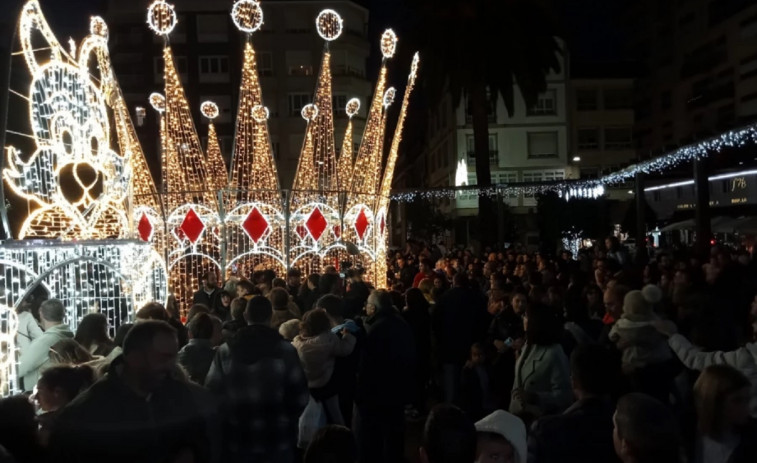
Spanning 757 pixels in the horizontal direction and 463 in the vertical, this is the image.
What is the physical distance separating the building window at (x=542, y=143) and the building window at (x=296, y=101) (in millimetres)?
14006

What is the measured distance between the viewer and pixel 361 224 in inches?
632

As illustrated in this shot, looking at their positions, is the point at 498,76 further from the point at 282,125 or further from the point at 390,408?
the point at 282,125

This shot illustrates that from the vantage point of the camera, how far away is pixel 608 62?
182 ft

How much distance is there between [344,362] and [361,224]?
9.25m

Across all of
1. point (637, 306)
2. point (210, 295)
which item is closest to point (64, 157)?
point (210, 295)

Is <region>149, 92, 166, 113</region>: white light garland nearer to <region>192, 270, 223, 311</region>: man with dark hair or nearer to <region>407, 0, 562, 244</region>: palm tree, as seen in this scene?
<region>192, 270, 223, 311</region>: man with dark hair

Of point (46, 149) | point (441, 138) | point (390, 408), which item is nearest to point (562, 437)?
point (390, 408)

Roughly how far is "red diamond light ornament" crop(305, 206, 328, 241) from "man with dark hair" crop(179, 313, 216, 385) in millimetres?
8665

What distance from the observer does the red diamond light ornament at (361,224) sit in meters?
15.9

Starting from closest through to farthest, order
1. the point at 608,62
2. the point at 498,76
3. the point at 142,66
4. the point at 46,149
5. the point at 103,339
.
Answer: the point at 103,339 < the point at 46,149 < the point at 498,76 < the point at 142,66 < the point at 608,62

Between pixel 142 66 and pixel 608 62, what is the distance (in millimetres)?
31459

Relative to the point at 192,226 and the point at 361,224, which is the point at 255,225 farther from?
the point at 361,224

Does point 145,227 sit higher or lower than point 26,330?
higher

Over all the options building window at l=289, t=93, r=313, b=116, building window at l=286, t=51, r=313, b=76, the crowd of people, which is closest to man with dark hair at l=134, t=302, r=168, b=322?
the crowd of people
